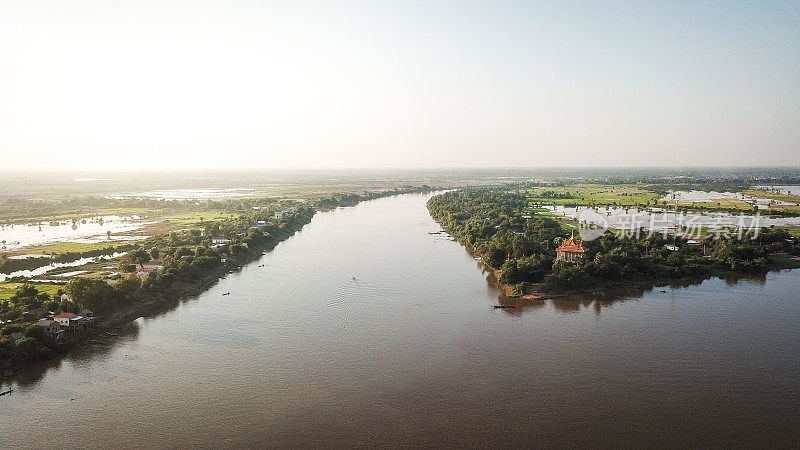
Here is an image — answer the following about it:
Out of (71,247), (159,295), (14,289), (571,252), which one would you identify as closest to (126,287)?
(159,295)

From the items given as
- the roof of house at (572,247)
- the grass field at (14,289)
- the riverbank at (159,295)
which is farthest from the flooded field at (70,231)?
the roof of house at (572,247)

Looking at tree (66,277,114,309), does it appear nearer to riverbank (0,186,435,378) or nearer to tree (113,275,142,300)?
riverbank (0,186,435,378)

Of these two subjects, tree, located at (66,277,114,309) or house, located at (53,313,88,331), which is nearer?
house, located at (53,313,88,331)

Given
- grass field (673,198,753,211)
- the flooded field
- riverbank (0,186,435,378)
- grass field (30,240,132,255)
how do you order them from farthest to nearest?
grass field (673,198,753,211) < the flooded field < grass field (30,240,132,255) < riverbank (0,186,435,378)

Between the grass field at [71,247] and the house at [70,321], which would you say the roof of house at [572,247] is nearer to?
the house at [70,321]

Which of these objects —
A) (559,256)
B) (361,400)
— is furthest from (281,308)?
(559,256)

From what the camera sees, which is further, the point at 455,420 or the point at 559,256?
the point at 559,256

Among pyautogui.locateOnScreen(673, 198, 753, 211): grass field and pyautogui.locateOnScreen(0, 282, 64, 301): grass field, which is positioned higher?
pyautogui.locateOnScreen(673, 198, 753, 211): grass field

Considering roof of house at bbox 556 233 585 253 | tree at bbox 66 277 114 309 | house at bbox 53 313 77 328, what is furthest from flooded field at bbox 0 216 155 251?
roof of house at bbox 556 233 585 253

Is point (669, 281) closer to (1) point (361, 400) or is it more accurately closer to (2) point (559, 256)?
(2) point (559, 256)
